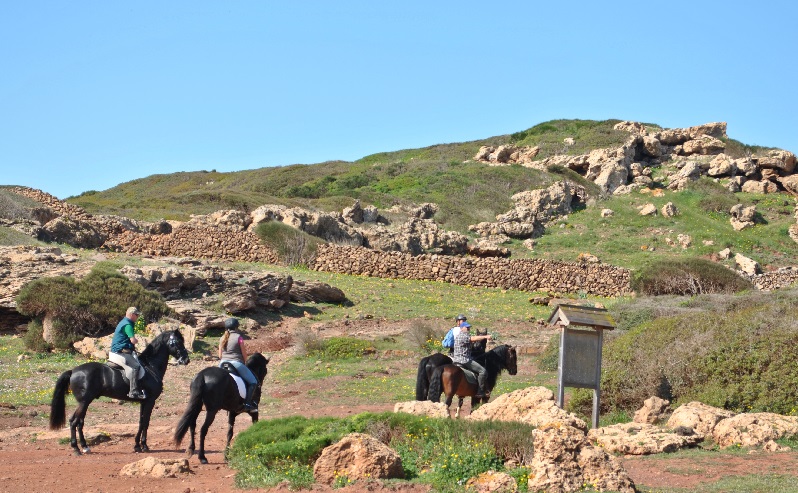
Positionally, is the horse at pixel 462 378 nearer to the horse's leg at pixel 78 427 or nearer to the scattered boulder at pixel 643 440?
the scattered boulder at pixel 643 440

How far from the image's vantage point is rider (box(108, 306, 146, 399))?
14.1 m

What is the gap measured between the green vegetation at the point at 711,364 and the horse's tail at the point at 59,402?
358 inches

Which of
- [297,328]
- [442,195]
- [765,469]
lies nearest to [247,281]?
[297,328]

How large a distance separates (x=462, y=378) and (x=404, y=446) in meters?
4.06

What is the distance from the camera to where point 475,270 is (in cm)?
3825

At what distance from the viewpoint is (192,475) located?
1184 cm

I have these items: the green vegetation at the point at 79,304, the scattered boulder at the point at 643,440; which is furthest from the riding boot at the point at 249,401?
the green vegetation at the point at 79,304

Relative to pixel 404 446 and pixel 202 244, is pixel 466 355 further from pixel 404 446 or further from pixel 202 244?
pixel 202 244

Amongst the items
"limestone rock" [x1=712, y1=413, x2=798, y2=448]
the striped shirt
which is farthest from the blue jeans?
"limestone rock" [x1=712, y1=413, x2=798, y2=448]

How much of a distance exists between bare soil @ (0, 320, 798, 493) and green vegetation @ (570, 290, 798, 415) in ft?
11.2

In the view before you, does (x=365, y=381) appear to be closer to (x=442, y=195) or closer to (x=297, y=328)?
(x=297, y=328)

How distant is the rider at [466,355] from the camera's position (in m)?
15.9

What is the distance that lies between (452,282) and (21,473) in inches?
1070

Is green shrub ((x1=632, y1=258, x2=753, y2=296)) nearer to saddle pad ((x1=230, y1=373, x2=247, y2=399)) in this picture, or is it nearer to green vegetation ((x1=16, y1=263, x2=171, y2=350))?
green vegetation ((x1=16, y1=263, x2=171, y2=350))
